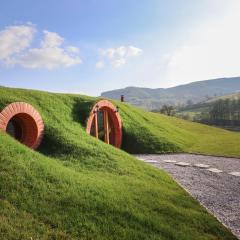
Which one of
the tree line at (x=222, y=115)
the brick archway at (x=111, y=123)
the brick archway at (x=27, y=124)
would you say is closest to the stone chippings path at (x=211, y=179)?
the brick archway at (x=111, y=123)

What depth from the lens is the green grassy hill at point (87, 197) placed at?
10.7 meters

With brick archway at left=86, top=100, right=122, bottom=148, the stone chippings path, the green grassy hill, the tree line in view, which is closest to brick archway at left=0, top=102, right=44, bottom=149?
the green grassy hill

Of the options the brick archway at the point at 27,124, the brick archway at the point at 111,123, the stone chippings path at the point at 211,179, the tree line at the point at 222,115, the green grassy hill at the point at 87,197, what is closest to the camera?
the green grassy hill at the point at 87,197

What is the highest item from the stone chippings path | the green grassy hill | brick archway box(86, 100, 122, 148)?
brick archway box(86, 100, 122, 148)

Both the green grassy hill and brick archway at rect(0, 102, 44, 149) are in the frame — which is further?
brick archway at rect(0, 102, 44, 149)

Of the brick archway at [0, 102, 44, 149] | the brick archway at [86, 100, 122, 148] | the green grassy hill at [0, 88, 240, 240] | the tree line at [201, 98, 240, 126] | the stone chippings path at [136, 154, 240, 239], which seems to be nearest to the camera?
the green grassy hill at [0, 88, 240, 240]

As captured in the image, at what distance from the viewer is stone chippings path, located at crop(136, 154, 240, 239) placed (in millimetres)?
15266

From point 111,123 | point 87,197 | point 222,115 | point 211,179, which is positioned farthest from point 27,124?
point 222,115

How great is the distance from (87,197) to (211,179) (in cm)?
1134

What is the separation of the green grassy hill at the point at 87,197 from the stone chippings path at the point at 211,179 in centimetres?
99

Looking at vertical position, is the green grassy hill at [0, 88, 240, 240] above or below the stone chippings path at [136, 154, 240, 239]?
above

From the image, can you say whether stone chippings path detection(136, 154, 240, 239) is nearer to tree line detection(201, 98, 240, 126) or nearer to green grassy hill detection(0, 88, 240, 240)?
green grassy hill detection(0, 88, 240, 240)

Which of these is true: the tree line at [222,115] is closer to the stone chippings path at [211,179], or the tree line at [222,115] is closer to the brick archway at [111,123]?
the brick archway at [111,123]

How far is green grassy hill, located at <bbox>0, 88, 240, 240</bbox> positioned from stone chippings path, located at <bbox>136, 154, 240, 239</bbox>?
99 cm
